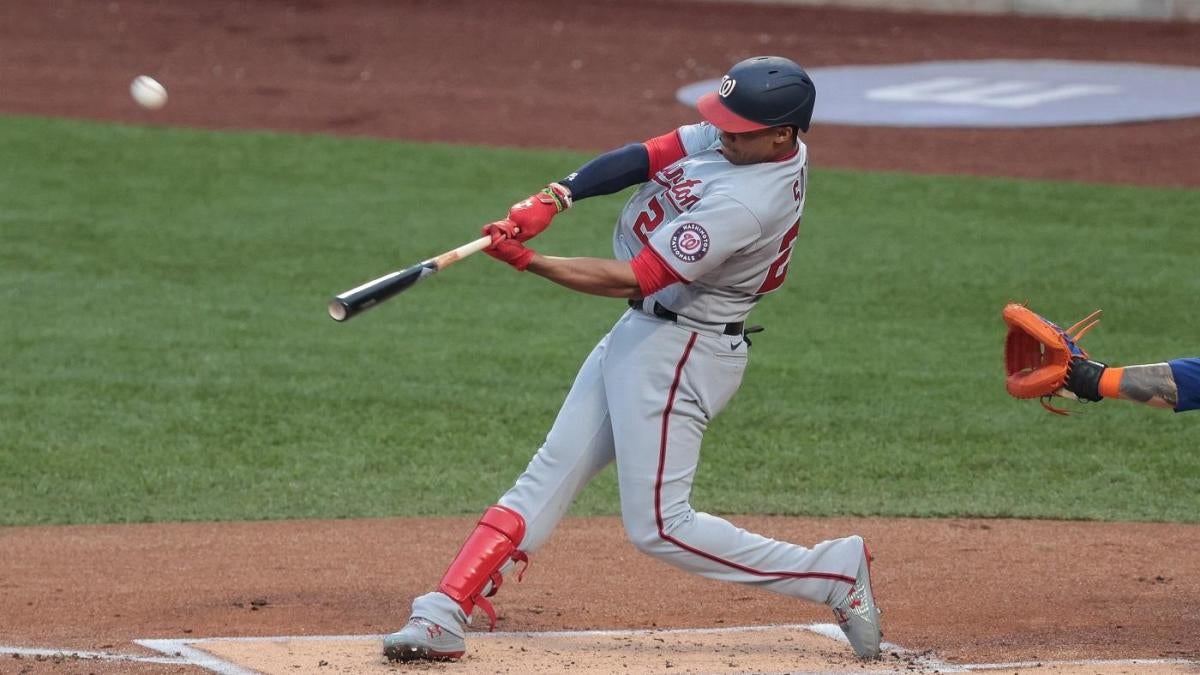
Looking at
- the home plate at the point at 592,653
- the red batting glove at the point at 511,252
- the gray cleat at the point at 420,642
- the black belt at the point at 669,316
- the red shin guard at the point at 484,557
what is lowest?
the home plate at the point at 592,653

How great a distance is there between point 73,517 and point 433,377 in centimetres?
228

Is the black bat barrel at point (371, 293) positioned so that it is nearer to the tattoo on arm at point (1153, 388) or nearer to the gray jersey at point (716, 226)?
the gray jersey at point (716, 226)

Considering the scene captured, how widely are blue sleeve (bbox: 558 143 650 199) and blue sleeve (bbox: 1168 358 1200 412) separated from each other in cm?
154

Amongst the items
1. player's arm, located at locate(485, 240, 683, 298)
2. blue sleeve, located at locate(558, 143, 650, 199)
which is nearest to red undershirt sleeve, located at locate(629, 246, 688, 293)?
player's arm, located at locate(485, 240, 683, 298)

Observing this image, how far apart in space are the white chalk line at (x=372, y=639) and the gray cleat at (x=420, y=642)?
0.32 meters

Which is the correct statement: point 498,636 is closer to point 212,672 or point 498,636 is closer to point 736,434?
point 212,672

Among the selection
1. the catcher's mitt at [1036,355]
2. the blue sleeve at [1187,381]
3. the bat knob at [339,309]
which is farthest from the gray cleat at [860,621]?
the bat knob at [339,309]

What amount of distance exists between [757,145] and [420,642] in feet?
5.15

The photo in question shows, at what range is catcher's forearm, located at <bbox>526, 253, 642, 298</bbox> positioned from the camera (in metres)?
4.18

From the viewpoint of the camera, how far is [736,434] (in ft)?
24.8

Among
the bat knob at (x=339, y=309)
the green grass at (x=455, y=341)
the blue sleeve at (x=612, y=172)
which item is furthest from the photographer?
the green grass at (x=455, y=341)

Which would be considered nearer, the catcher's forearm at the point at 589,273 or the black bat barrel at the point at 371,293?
the black bat barrel at the point at 371,293

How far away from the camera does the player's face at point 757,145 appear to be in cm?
432

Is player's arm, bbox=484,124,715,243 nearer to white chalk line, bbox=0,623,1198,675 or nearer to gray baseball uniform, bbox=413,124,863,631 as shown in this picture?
gray baseball uniform, bbox=413,124,863,631
